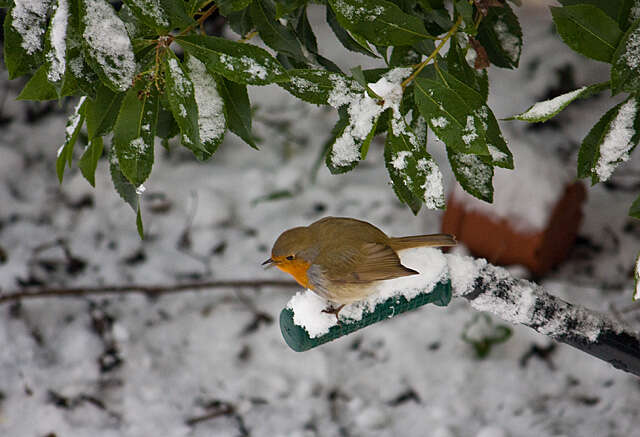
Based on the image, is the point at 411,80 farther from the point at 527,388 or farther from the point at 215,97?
Answer: the point at 527,388

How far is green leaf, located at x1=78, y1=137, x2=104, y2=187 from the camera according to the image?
763 mm

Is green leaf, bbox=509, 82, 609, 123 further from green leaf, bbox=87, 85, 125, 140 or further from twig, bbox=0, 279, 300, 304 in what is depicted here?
twig, bbox=0, 279, 300, 304

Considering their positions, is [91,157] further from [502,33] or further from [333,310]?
[502,33]

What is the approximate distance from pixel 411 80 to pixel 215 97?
0.74ft

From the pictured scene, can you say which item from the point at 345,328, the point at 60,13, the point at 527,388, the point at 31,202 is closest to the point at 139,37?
the point at 60,13

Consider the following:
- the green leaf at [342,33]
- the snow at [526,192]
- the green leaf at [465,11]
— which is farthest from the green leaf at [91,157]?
the snow at [526,192]

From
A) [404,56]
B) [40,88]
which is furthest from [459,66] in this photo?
[40,88]

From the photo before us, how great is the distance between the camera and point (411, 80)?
73 cm

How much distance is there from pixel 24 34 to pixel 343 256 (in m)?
0.55

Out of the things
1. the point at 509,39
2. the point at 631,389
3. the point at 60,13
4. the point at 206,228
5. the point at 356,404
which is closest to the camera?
the point at 60,13

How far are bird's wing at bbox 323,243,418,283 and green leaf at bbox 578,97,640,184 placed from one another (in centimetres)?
31

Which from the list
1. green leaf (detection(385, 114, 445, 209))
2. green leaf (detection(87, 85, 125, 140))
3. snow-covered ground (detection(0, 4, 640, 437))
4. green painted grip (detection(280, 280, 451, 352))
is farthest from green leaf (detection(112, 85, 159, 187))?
snow-covered ground (detection(0, 4, 640, 437))

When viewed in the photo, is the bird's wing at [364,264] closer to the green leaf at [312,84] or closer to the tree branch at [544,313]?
the tree branch at [544,313]

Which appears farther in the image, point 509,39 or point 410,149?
point 509,39
